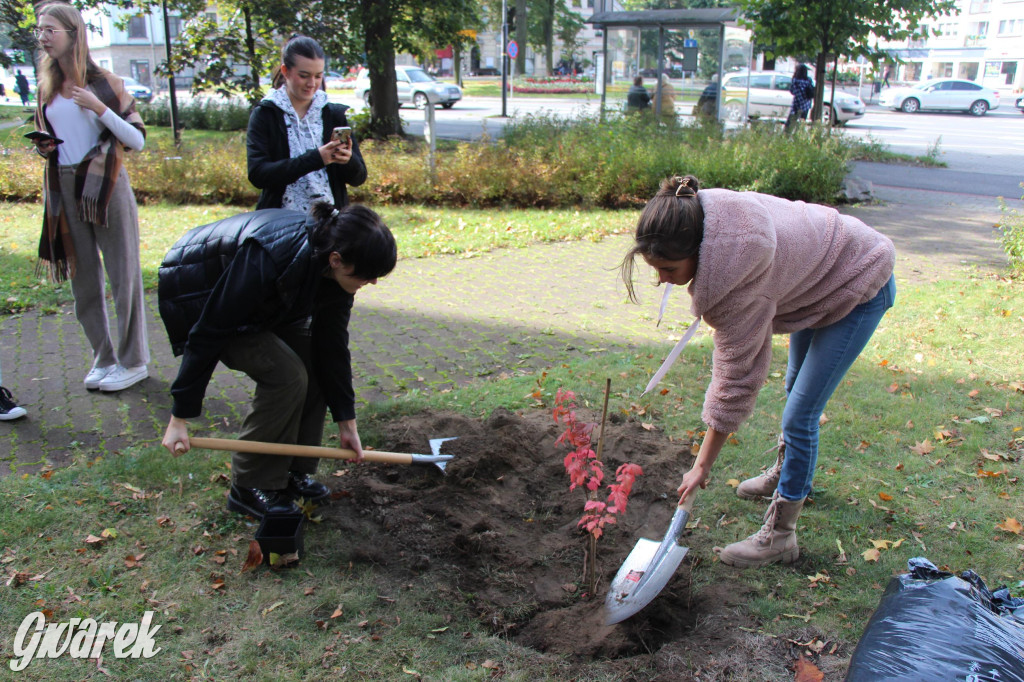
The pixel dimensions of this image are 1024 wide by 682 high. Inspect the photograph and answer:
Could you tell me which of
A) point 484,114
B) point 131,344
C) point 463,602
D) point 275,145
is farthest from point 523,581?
point 484,114

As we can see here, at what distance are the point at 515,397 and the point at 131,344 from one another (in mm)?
2284

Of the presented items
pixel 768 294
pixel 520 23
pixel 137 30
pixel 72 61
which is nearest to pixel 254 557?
pixel 768 294

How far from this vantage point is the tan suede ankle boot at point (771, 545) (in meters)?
2.99

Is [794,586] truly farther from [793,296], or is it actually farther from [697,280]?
[697,280]

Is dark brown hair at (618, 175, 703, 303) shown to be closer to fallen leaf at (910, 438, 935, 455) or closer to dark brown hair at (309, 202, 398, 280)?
dark brown hair at (309, 202, 398, 280)

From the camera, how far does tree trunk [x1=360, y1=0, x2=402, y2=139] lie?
13.3m

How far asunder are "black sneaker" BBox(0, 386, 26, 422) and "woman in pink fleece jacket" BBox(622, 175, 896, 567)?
11.4 feet

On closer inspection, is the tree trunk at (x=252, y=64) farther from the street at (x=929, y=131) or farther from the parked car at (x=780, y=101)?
the parked car at (x=780, y=101)

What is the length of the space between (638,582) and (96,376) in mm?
3464

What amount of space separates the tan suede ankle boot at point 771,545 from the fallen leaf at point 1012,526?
0.97m

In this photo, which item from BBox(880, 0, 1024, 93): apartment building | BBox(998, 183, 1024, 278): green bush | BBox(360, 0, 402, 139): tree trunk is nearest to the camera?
BBox(998, 183, 1024, 278): green bush

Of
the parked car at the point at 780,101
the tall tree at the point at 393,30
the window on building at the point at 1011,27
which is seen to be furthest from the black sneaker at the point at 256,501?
the window on building at the point at 1011,27

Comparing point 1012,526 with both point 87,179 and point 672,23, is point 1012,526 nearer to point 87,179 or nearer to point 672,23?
point 87,179

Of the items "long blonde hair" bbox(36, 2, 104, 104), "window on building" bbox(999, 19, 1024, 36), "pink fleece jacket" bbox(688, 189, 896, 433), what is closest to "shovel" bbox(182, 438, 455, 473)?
"pink fleece jacket" bbox(688, 189, 896, 433)
